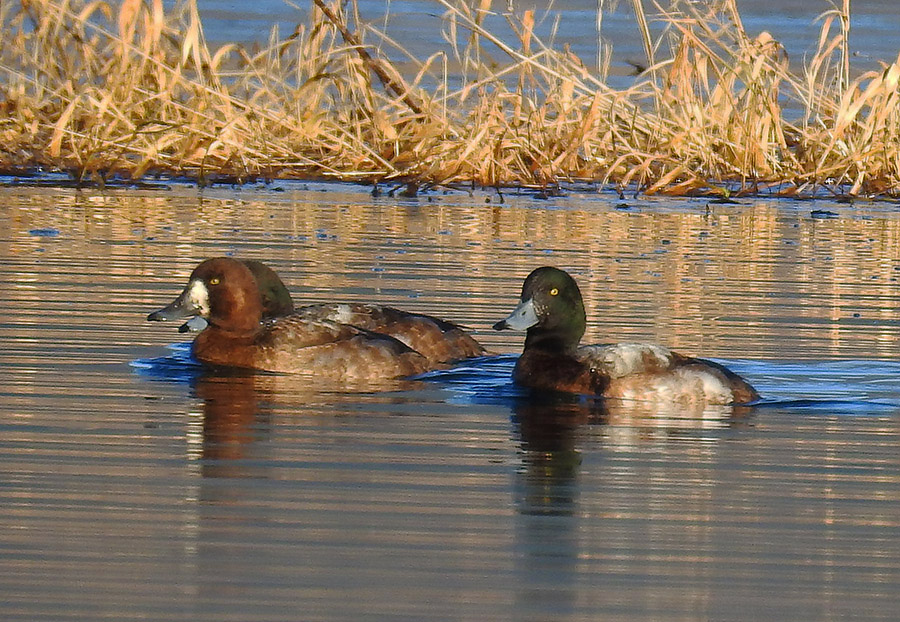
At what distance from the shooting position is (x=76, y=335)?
387 inches

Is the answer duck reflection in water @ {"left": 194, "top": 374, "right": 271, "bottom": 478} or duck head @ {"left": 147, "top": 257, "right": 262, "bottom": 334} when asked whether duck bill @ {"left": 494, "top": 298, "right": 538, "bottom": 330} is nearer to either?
duck reflection in water @ {"left": 194, "top": 374, "right": 271, "bottom": 478}

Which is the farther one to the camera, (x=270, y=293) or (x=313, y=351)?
(x=270, y=293)

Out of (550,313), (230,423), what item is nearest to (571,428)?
(230,423)

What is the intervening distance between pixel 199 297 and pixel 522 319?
5.49 feet

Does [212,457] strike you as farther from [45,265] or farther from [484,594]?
[45,265]

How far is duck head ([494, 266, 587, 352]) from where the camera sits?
9.49 meters

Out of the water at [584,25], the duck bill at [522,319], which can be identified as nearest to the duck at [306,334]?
the duck bill at [522,319]

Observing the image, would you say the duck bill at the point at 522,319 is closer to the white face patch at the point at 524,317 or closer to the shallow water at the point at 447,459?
the white face patch at the point at 524,317

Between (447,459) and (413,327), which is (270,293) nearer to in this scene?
(413,327)

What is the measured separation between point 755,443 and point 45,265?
6.03m

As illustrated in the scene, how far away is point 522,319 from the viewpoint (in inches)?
376

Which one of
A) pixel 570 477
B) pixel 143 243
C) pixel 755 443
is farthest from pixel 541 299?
pixel 143 243

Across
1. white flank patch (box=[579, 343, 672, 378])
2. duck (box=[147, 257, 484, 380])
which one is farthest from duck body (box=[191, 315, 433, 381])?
white flank patch (box=[579, 343, 672, 378])

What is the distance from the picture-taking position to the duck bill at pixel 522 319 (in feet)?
31.2
